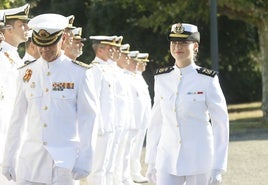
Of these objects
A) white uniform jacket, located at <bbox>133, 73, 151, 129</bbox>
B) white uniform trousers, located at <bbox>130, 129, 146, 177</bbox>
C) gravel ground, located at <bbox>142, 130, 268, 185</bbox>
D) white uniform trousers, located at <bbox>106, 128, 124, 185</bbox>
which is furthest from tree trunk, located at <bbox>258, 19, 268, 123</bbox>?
white uniform trousers, located at <bbox>106, 128, 124, 185</bbox>

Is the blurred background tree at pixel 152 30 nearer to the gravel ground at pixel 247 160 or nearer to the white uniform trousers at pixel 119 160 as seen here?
the gravel ground at pixel 247 160

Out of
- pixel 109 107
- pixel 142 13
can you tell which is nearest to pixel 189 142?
pixel 109 107

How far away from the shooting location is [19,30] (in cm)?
796

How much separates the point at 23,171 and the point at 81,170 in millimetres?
509

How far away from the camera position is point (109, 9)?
3105 cm

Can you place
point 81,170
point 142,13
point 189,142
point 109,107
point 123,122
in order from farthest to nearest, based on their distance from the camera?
point 142,13 < point 123,122 < point 109,107 < point 189,142 < point 81,170

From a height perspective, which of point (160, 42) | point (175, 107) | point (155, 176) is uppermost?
point (160, 42)

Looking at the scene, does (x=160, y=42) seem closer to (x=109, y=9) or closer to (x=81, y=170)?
(x=109, y=9)

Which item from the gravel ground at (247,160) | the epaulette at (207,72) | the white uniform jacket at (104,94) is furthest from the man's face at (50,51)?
the gravel ground at (247,160)

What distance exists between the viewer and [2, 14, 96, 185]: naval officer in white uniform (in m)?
5.92

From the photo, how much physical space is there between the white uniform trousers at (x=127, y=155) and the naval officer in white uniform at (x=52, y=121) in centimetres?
540

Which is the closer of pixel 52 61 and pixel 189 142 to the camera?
pixel 52 61

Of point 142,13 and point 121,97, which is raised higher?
point 142,13

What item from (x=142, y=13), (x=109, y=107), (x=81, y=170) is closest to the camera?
(x=81, y=170)
